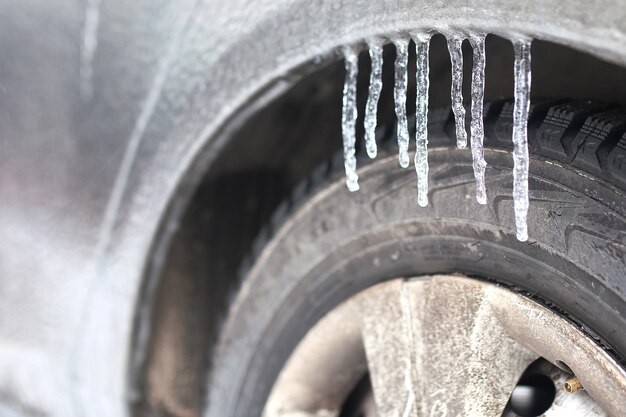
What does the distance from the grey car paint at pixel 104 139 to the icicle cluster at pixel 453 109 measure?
65 millimetres

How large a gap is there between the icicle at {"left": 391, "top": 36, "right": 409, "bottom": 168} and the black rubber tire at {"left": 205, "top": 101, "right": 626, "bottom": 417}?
37 millimetres

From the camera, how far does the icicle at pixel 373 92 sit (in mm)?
989

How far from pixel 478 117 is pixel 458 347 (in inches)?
12.0

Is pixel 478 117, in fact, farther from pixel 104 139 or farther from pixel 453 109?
pixel 104 139

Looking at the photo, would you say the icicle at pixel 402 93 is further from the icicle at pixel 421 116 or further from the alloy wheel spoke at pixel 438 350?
the alloy wheel spoke at pixel 438 350

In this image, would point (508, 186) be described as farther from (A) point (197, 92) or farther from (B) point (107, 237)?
(B) point (107, 237)

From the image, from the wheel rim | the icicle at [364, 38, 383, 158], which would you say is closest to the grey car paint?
the icicle at [364, 38, 383, 158]

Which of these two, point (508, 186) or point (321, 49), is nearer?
point (508, 186)

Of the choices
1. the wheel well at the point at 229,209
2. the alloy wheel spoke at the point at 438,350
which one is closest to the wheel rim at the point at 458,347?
the alloy wheel spoke at the point at 438,350

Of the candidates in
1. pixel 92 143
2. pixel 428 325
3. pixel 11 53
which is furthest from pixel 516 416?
pixel 11 53

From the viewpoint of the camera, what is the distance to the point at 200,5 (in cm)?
120

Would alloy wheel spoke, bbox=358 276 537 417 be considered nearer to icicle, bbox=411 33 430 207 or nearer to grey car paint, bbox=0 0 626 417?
icicle, bbox=411 33 430 207

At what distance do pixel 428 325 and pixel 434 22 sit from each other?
0.41 metres

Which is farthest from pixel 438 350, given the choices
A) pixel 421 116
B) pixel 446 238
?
pixel 421 116
